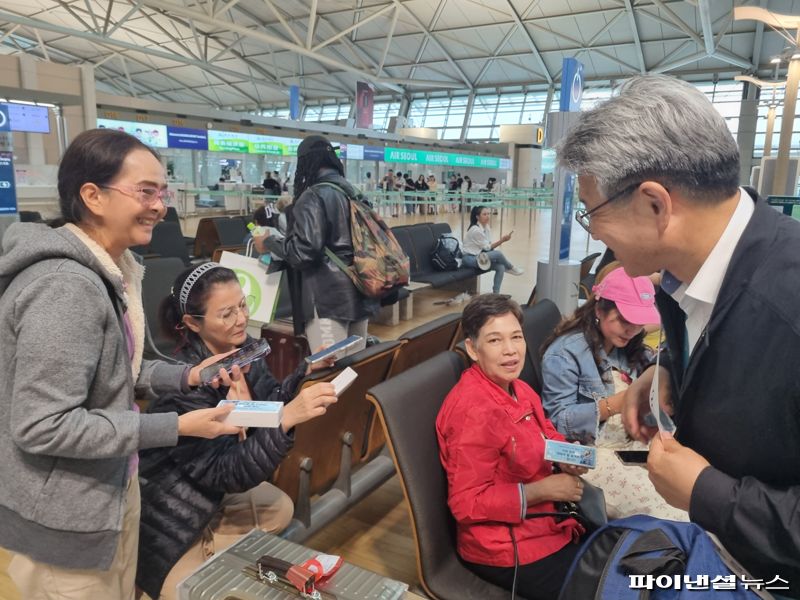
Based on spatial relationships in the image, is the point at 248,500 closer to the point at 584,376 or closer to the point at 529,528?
the point at 529,528

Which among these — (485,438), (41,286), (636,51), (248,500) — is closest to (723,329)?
(485,438)

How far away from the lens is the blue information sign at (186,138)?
973cm

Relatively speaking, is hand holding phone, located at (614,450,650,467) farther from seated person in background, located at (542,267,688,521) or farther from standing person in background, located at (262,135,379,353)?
standing person in background, located at (262,135,379,353)

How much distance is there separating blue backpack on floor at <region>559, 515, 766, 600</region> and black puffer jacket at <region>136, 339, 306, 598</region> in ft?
3.09

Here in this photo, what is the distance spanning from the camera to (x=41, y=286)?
45.1 inches

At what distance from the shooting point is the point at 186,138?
10.0m

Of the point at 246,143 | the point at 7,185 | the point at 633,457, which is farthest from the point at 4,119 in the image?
the point at 246,143

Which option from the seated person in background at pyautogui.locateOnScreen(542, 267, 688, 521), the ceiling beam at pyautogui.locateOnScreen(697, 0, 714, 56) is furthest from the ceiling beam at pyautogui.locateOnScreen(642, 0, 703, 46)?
the seated person in background at pyautogui.locateOnScreen(542, 267, 688, 521)

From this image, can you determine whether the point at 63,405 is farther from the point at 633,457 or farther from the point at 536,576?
the point at 536,576

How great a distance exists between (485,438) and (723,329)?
0.98m

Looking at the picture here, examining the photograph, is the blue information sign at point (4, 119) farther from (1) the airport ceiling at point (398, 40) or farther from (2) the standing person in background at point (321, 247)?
(1) the airport ceiling at point (398, 40)

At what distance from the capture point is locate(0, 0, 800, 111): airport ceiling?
71.4 feet

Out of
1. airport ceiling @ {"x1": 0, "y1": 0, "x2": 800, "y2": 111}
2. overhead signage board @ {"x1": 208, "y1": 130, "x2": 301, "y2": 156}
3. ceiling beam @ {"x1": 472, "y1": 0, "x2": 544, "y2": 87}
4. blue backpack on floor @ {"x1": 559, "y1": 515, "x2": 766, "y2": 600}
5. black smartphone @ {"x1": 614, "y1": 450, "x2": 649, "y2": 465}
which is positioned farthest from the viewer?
ceiling beam @ {"x1": 472, "y1": 0, "x2": 544, "y2": 87}

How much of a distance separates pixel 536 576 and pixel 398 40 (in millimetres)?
29993
